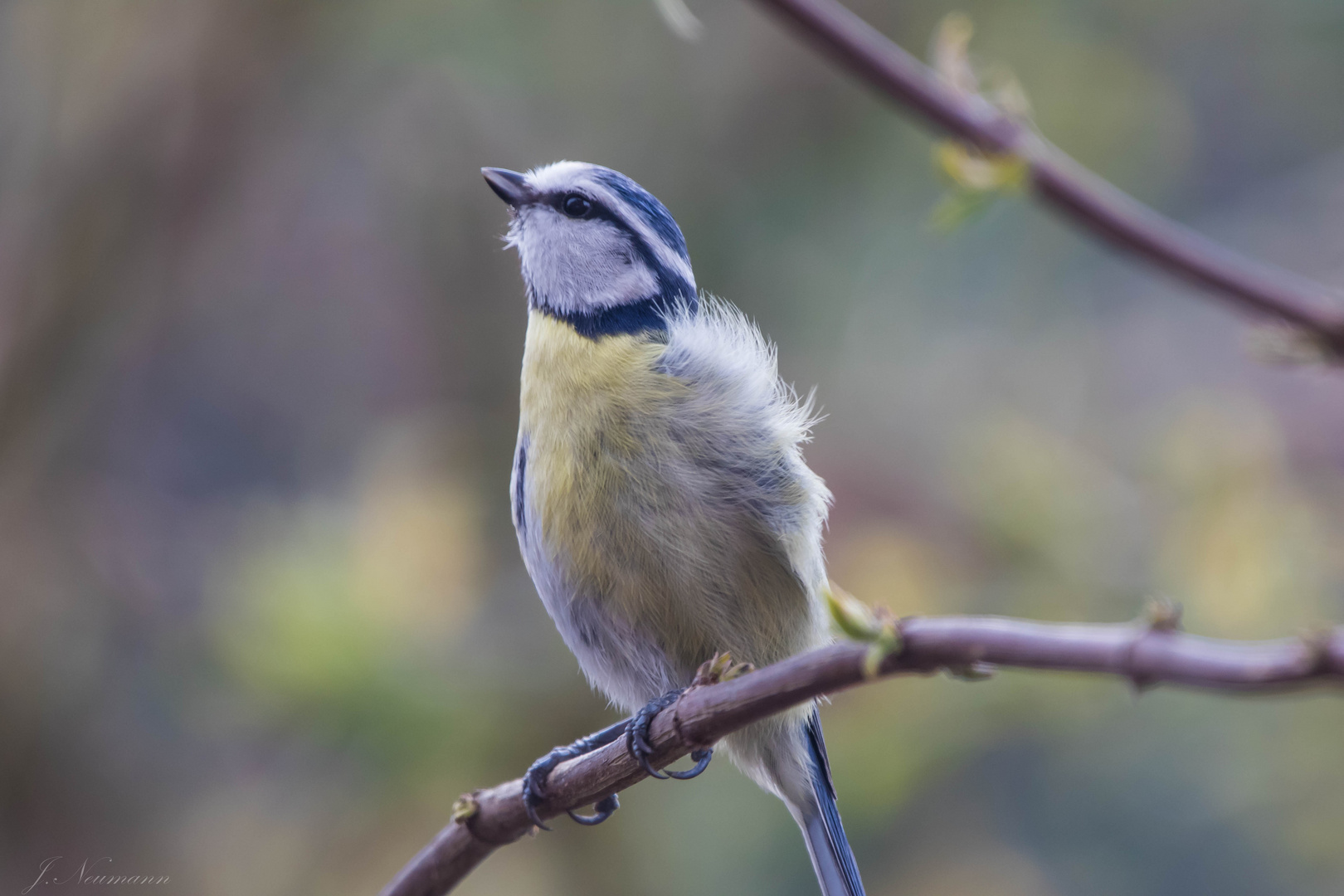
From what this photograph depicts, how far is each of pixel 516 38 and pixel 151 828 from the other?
7.78 feet

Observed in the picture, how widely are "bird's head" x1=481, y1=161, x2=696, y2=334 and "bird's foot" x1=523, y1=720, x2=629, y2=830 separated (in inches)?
22.9

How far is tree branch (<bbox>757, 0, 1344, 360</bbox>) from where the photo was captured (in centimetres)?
51

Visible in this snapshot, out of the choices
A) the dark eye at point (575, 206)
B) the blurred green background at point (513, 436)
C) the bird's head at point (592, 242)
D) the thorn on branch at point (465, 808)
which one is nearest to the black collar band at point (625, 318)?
the bird's head at point (592, 242)

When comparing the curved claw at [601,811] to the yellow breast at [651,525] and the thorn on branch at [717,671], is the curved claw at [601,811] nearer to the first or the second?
the yellow breast at [651,525]

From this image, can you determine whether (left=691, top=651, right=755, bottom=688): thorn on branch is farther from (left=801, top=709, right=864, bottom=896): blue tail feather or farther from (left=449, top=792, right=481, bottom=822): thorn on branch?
(left=801, top=709, right=864, bottom=896): blue tail feather

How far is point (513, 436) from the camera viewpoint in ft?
10.1

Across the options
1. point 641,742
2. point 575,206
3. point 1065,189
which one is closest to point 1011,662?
point 1065,189

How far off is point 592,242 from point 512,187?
0.45 ft

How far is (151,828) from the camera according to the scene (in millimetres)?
2744

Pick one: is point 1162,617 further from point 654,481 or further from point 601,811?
point 601,811

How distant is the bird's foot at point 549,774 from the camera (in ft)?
3.99

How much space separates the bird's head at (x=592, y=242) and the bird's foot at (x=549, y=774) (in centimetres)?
58

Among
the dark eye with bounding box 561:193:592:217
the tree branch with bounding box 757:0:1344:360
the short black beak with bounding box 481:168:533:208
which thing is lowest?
the tree branch with bounding box 757:0:1344:360
